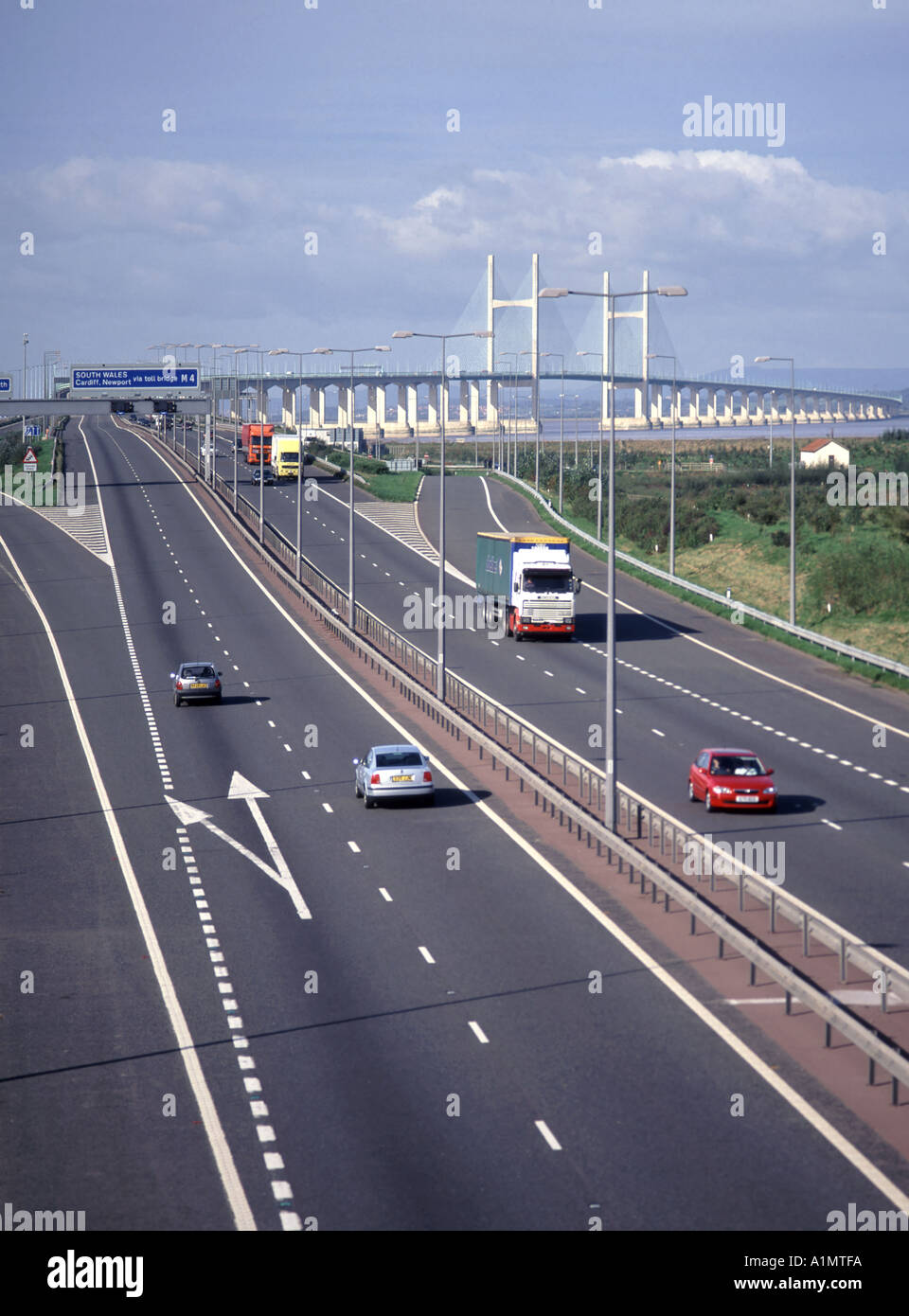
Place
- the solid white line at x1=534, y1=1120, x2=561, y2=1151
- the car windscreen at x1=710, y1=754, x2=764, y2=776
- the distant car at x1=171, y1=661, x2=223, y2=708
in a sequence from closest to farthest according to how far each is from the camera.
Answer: the solid white line at x1=534, y1=1120, x2=561, y2=1151
the car windscreen at x1=710, y1=754, x2=764, y2=776
the distant car at x1=171, y1=661, x2=223, y2=708

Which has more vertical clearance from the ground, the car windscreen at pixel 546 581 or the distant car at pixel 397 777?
the car windscreen at pixel 546 581

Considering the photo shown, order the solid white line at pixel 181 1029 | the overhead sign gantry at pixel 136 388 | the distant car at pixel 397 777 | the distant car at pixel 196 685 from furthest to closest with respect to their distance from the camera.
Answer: the overhead sign gantry at pixel 136 388, the distant car at pixel 196 685, the distant car at pixel 397 777, the solid white line at pixel 181 1029

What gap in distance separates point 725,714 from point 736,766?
39.0 feet

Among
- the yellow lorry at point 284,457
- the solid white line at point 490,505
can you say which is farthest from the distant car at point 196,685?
the yellow lorry at point 284,457

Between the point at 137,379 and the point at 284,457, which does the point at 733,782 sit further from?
the point at 137,379

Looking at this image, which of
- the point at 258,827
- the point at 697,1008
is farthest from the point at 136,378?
the point at 697,1008

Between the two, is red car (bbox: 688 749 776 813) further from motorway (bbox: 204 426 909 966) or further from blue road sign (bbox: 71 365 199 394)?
blue road sign (bbox: 71 365 199 394)

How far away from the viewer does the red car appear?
33.5 meters

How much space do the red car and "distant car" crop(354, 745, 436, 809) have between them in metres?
5.64

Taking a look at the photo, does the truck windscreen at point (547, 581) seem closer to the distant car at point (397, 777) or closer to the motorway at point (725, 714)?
the motorway at point (725, 714)

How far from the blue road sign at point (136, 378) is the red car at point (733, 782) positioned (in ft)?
330

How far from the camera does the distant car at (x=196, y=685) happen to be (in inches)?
Answer: 1896

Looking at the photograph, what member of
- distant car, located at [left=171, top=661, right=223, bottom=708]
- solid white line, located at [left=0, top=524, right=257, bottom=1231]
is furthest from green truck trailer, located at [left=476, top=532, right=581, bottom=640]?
solid white line, located at [left=0, top=524, right=257, bottom=1231]
